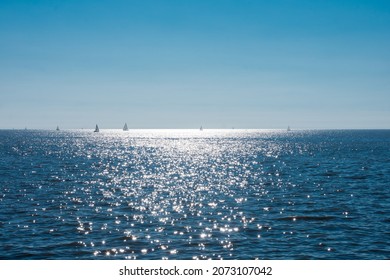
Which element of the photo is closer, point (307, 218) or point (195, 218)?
point (307, 218)

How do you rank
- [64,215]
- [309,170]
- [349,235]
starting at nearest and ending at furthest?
[349,235] < [64,215] < [309,170]

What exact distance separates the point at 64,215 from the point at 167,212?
10.3 m

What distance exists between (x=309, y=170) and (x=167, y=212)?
4786 cm

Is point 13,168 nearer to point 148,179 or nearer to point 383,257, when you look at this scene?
point 148,179

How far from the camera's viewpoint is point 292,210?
39875 mm

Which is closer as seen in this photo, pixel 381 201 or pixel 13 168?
pixel 381 201

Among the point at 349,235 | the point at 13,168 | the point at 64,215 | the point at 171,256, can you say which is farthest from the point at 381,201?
the point at 13,168

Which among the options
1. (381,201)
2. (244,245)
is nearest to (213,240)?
(244,245)

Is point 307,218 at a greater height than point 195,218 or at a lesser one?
greater

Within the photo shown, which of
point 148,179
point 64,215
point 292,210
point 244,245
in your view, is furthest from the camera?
point 148,179

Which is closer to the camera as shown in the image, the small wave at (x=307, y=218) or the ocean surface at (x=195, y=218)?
the ocean surface at (x=195, y=218)

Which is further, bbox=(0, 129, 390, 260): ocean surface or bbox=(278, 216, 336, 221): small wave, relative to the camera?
A: bbox=(278, 216, 336, 221): small wave

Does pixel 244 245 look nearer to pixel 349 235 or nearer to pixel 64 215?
pixel 349 235

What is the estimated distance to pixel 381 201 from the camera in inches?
1702
